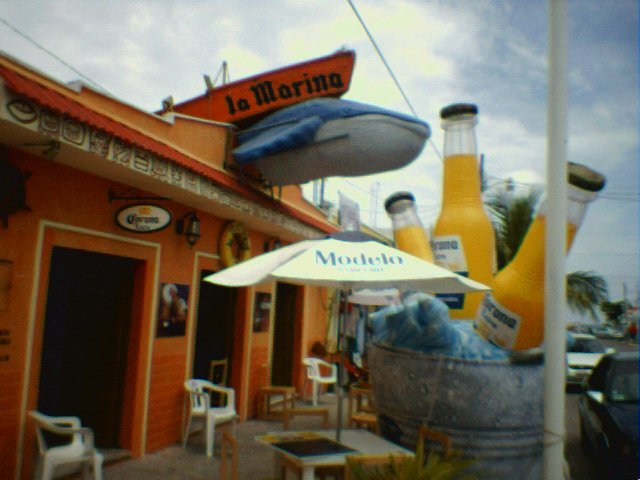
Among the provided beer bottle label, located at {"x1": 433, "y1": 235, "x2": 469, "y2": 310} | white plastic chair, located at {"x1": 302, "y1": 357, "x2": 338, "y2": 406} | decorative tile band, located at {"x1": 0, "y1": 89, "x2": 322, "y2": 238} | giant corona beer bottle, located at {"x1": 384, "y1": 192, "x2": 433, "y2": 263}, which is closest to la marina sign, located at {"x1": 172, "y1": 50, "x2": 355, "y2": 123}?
decorative tile band, located at {"x1": 0, "y1": 89, "x2": 322, "y2": 238}

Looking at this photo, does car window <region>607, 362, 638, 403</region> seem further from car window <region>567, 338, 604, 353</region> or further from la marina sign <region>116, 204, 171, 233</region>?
car window <region>567, 338, 604, 353</region>

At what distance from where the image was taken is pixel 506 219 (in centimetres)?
1254

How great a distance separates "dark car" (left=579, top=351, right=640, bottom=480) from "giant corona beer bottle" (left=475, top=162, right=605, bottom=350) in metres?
2.17

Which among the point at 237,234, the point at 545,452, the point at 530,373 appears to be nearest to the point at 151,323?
the point at 237,234

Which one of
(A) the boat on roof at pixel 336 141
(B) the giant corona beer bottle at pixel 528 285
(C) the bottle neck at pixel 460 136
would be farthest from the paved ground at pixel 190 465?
(A) the boat on roof at pixel 336 141

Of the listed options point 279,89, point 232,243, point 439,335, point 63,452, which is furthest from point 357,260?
point 232,243

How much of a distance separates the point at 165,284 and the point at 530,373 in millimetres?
4399

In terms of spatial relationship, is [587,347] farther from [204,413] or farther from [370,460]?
[370,460]

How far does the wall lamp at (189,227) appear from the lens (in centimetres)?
673

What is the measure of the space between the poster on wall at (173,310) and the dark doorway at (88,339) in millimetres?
400

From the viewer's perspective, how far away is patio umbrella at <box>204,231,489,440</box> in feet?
12.1

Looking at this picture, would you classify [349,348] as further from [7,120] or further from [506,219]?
[7,120]

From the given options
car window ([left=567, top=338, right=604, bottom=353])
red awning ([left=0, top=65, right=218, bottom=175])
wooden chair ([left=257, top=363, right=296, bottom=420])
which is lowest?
wooden chair ([left=257, top=363, right=296, bottom=420])

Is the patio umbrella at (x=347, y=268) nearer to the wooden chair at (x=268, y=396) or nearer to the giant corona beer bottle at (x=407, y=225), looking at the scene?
the giant corona beer bottle at (x=407, y=225)
